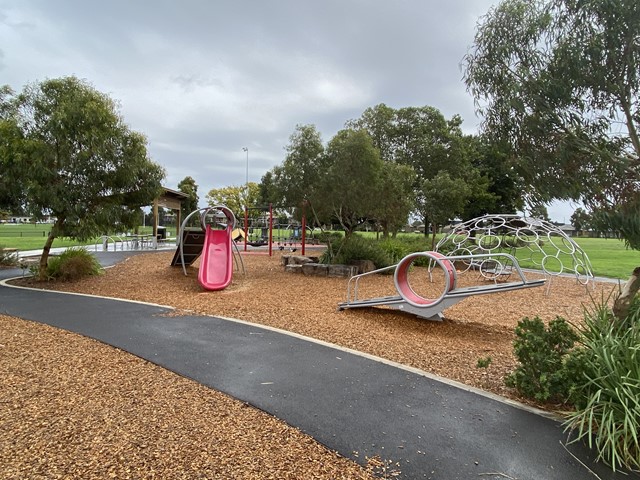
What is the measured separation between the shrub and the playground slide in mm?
7616

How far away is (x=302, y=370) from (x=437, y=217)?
55.8 ft

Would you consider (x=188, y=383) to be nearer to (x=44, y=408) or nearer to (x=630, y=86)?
(x=44, y=408)

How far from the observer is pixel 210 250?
10562mm

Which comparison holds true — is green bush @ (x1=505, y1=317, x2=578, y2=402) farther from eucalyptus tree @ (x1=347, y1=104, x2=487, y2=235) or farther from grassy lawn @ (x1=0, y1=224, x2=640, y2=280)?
eucalyptus tree @ (x1=347, y1=104, x2=487, y2=235)

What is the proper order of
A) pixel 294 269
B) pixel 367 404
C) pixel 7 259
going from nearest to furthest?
pixel 367 404 → pixel 294 269 → pixel 7 259

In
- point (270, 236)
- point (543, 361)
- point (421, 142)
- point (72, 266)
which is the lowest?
point (543, 361)

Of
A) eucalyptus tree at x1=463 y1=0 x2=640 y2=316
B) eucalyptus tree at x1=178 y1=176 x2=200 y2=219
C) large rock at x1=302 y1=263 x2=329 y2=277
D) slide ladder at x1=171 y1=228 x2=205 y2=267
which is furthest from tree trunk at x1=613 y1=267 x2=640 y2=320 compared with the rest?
eucalyptus tree at x1=178 y1=176 x2=200 y2=219

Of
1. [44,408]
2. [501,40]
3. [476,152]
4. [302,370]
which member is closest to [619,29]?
[501,40]

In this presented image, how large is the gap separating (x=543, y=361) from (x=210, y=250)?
862cm

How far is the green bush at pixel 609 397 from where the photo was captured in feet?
8.68

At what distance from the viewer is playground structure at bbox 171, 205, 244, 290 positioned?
972 centimetres

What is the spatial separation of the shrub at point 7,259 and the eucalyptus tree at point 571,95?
49.6 ft

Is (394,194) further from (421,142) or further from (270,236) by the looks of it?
(421,142)

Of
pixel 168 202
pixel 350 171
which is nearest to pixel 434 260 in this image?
pixel 350 171
